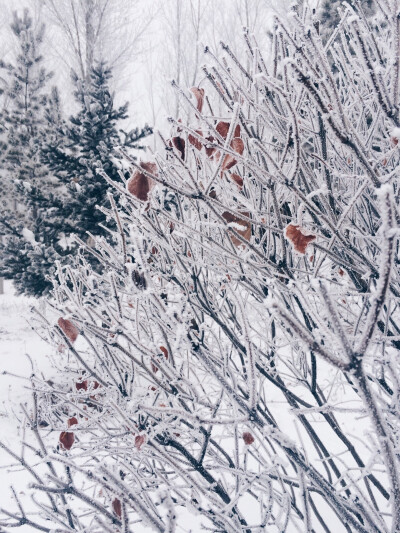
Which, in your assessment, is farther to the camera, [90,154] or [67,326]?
[90,154]

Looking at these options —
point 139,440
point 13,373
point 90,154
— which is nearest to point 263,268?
point 139,440

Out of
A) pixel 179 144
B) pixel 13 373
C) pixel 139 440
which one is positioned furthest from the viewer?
pixel 13 373

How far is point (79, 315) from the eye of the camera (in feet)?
4.73

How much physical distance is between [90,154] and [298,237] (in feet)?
21.9

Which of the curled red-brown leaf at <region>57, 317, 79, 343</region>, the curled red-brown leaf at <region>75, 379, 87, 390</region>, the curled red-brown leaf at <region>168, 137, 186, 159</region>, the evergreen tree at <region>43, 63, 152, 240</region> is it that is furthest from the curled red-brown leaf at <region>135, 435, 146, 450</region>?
the evergreen tree at <region>43, 63, 152, 240</region>

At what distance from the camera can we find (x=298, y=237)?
3.75ft

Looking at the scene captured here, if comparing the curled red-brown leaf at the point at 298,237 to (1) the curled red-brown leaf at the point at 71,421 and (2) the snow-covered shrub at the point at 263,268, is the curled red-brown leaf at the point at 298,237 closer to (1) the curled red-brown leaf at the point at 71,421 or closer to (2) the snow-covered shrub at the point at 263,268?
(2) the snow-covered shrub at the point at 263,268

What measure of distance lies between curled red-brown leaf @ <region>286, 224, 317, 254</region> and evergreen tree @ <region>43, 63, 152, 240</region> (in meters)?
5.99

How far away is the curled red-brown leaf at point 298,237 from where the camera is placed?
113cm

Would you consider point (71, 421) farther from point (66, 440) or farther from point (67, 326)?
point (67, 326)

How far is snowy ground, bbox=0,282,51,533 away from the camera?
16.1 ft

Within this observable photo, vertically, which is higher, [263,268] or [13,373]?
[263,268]

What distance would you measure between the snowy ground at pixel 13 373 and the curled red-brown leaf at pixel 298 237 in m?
2.51

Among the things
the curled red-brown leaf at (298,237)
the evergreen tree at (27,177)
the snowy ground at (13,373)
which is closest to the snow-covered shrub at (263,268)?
the curled red-brown leaf at (298,237)
